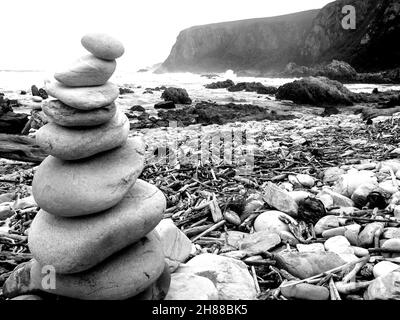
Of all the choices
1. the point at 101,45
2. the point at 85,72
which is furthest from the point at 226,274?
the point at 101,45

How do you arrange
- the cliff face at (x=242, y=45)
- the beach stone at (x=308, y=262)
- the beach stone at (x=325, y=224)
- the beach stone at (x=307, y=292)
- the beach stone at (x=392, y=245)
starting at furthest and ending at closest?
the cliff face at (x=242, y=45)
the beach stone at (x=325, y=224)
the beach stone at (x=392, y=245)
the beach stone at (x=308, y=262)
the beach stone at (x=307, y=292)

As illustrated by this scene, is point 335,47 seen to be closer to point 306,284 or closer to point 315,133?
point 315,133

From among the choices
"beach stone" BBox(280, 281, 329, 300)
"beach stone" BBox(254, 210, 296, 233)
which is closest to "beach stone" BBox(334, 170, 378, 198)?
"beach stone" BBox(254, 210, 296, 233)

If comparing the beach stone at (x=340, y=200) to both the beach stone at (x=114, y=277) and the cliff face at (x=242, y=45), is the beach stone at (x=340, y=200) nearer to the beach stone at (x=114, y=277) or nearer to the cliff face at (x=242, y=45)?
the beach stone at (x=114, y=277)

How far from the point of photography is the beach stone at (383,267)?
3265 mm

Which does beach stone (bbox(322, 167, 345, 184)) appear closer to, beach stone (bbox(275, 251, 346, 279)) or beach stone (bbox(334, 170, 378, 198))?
beach stone (bbox(334, 170, 378, 198))

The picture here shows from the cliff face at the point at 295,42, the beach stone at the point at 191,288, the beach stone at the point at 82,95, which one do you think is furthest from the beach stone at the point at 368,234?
the cliff face at the point at 295,42

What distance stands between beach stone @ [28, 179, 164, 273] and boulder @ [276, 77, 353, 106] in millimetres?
22175

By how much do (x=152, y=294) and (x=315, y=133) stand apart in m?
9.21

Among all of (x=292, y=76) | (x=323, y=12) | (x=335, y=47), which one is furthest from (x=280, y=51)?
(x=292, y=76)

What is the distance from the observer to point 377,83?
38719mm

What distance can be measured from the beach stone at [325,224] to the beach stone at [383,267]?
0.96 meters

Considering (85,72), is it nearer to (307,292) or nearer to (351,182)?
(307,292)

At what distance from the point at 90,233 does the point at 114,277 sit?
379 mm
